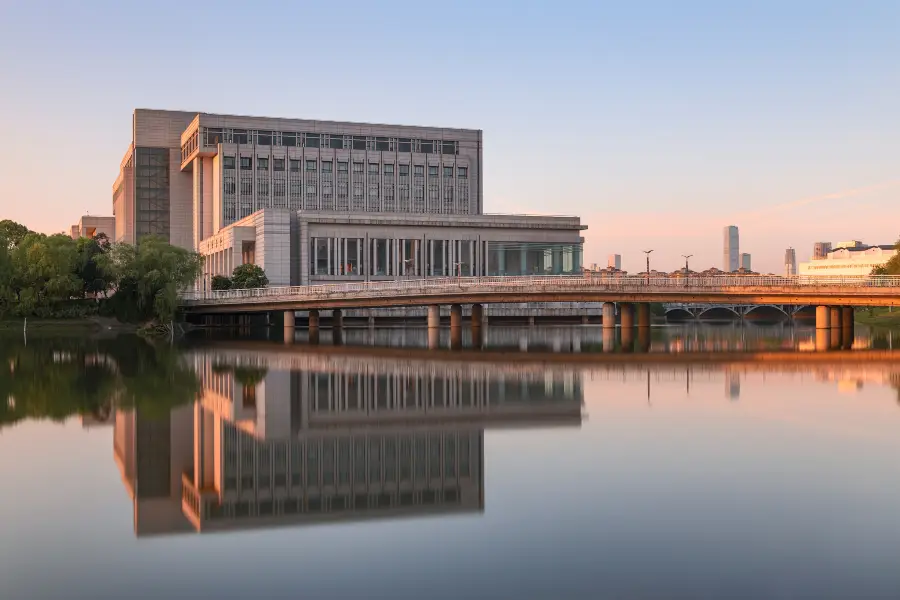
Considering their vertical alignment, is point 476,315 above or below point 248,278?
below

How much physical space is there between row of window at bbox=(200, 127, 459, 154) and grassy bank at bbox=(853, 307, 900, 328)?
7652 centimetres

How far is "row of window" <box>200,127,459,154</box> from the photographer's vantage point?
158 meters

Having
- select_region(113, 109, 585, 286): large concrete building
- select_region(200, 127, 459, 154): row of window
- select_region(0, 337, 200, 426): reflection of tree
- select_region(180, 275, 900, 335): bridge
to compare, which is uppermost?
select_region(200, 127, 459, 154): row of window

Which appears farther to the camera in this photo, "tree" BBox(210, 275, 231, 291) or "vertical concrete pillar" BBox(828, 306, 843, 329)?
"tree" BBox(210, 275, 231, 291)

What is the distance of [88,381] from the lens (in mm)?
42812

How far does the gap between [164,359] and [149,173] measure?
→ 131096mm

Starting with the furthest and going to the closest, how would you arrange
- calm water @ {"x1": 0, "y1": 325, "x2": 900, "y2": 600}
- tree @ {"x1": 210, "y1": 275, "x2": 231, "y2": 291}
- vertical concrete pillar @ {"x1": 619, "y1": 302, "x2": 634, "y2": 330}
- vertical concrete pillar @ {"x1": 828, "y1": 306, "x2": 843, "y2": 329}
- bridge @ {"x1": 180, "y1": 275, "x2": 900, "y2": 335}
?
tree @ {"x1": 210, "y1": 275, "x2": 231, "y2": 291} < vertical concrete pillar @ {"x1": 619, "y1": 302, "x2": 634, "y2": 330} < vertical concrete pillar @ {"x1": 828, "y1": 306, "x2": 843, "y2": 329} < bridge @ {"x1": 180, "y1": 275, "x2": 900, "y2": 335} < calm water @ {"x1": 0, "y1": 325, "x2": 900, "y2": 600}

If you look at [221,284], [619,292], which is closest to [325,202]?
[221,284]

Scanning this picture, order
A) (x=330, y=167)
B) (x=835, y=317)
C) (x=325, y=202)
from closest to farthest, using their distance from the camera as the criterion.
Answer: (x=835, y=317) < (x=325, y=202) < (x=330, y=167)

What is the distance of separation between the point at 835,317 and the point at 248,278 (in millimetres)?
66126

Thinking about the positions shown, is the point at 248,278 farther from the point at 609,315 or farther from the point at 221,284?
the point at 609,315

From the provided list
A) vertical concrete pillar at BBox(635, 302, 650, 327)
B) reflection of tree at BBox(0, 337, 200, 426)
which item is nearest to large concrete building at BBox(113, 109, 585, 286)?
vertical concrete pillar at BBox(635, 302, 650, 327)

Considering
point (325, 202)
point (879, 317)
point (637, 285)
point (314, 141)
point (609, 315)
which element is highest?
point (314, 141)

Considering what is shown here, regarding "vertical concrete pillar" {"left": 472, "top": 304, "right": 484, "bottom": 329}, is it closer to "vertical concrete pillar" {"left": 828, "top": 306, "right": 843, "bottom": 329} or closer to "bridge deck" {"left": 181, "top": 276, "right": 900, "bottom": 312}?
"bridge deck" {"left": 181, "top": 276, "right": 900, "bottom": 312}
